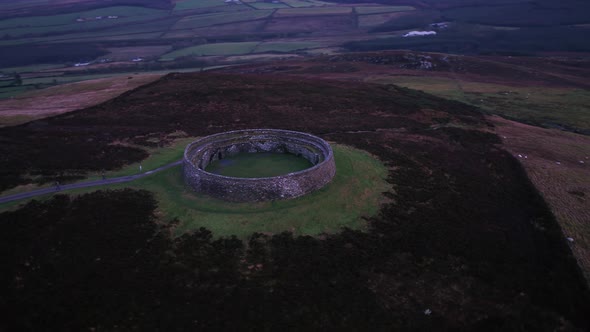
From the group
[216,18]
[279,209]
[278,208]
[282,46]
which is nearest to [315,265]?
[279,209]

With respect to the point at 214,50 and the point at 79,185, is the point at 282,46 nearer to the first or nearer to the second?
the point at 214,50

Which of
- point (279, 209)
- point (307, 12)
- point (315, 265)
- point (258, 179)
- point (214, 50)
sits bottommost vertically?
point (315, 265)

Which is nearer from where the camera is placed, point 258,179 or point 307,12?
point 258,179

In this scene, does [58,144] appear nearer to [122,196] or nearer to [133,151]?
[133,151]

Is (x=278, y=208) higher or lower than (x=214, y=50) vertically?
lower

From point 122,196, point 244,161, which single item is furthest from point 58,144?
point 244,161

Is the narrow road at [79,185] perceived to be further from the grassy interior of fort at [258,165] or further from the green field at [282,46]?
the green field at [282,46]

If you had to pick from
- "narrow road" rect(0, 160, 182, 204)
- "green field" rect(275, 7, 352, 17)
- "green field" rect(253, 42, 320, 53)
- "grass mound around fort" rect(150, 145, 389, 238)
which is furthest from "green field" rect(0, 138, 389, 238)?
"green field" rect(275, 7, 352, 17)
